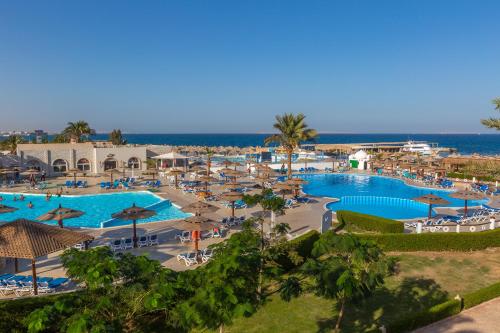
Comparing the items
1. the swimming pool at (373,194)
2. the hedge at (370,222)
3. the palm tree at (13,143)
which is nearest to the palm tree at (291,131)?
the swimming pool at (373,194)

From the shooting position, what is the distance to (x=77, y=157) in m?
38.8

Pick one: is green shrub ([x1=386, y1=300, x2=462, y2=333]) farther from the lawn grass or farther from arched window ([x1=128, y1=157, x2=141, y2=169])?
arched window ([x1=128, y1=157, x2=141, y2=169])

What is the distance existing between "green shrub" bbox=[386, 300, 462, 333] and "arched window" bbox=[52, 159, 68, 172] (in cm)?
3873

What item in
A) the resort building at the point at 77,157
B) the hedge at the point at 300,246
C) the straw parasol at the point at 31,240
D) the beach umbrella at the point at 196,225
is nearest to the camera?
the straw parasol at the point at 31,240

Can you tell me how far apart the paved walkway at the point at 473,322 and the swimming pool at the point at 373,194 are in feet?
46.8

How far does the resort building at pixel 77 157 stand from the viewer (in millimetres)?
37031

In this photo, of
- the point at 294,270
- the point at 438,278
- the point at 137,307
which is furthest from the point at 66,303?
the point at 438,278

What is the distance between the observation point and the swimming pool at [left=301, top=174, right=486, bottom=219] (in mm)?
25969

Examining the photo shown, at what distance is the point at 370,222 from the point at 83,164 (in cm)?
3284

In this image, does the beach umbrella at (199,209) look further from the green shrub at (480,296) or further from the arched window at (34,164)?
the arched window at (34,164)

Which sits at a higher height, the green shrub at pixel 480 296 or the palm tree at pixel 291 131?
the palm tree at pixel 291 131

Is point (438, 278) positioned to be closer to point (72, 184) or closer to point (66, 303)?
point (66, 303)

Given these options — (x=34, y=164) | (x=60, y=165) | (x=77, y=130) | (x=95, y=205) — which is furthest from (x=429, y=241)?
(x=77, y=130)

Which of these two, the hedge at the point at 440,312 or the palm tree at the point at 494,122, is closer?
the hedge at the point at 440,312
